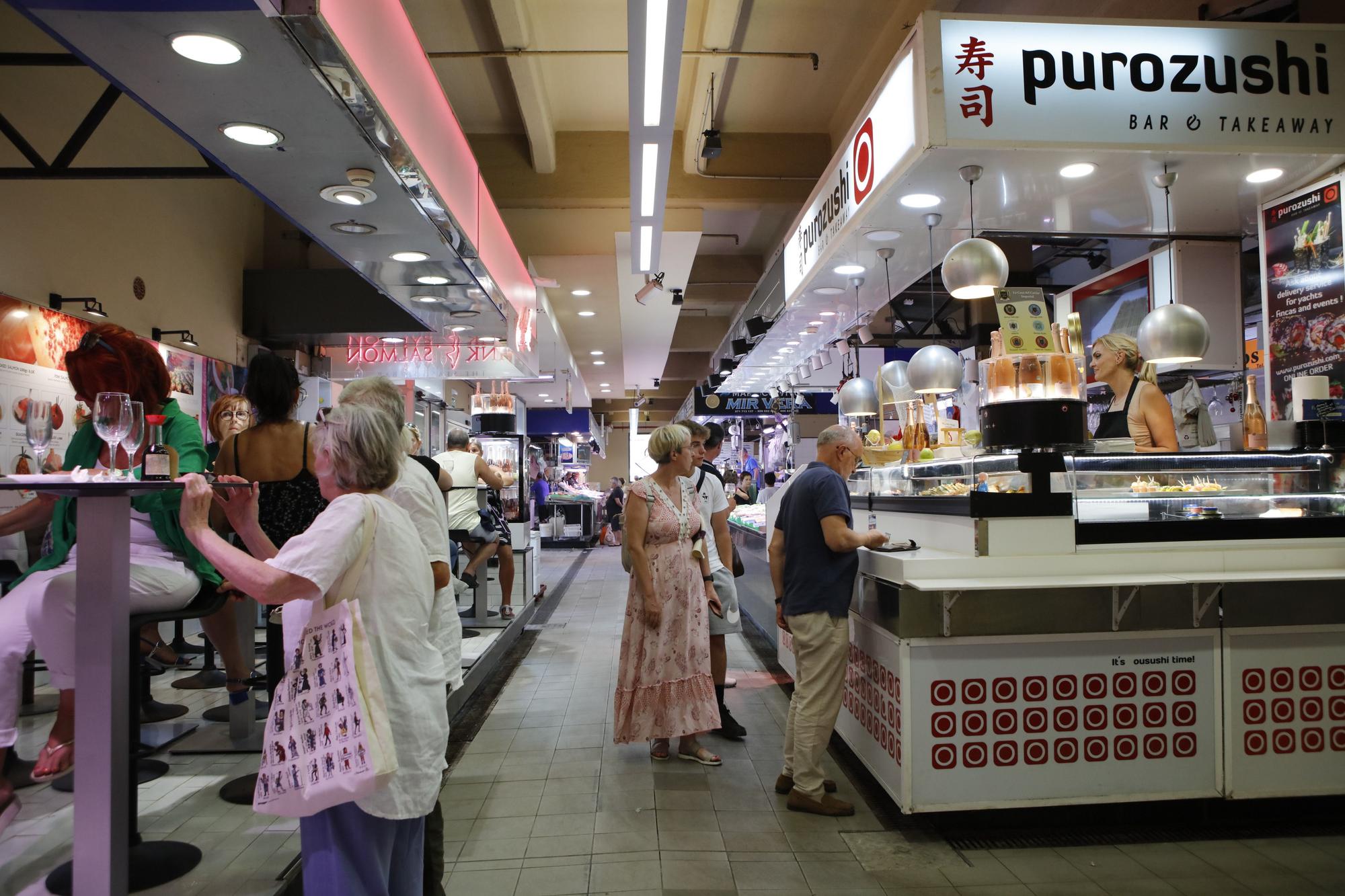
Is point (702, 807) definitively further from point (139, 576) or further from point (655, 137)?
point (655, 137)

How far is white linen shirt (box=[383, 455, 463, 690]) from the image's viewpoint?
2.64m

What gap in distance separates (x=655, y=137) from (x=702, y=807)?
327 centimetres

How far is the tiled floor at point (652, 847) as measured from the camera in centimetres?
282

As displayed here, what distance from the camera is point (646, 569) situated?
4.02 m

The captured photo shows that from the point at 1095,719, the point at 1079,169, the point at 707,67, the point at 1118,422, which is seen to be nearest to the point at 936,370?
the point at 1118,422

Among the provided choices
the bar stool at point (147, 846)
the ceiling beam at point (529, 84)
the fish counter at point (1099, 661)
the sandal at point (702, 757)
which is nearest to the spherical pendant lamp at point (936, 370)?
the fish counter at point (1099, 661)

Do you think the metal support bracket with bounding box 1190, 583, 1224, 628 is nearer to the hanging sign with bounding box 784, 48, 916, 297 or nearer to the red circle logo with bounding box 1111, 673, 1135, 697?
the red circle logo with bounding box 1111, 673, 1135, 697

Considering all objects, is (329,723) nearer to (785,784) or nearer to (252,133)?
(252,133)

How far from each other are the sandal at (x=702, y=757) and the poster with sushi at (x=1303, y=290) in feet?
12.3

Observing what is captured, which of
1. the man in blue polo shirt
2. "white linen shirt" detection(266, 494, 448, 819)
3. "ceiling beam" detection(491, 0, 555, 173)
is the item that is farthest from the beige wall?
the man in blue polo shirt

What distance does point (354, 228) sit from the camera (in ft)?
13.2

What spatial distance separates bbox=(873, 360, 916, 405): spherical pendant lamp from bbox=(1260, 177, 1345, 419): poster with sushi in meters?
2.86

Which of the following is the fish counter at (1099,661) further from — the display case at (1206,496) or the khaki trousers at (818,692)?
the khaki trousers at (818,692)

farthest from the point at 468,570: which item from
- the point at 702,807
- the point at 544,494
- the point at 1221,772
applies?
the point at 544,494
